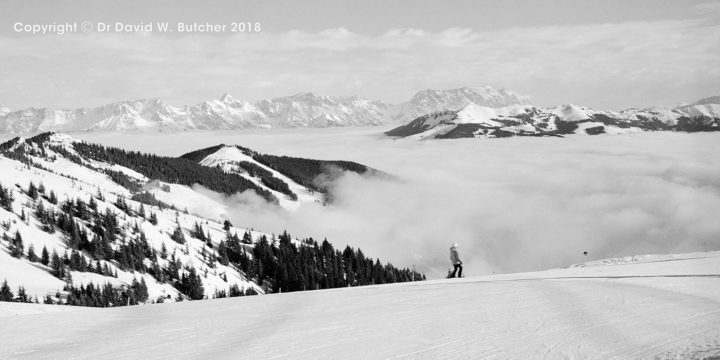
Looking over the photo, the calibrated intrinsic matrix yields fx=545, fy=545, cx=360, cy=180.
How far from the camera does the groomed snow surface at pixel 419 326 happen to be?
10.7m

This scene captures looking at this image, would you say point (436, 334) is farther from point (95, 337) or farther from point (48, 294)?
point (48, 294)

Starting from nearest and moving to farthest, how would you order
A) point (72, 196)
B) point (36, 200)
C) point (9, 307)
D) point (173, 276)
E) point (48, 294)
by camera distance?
1. point (9, 307)
2. point (48, 294)
3. point (173, 276)
4. point (36, 200)
5. point (72, 196)

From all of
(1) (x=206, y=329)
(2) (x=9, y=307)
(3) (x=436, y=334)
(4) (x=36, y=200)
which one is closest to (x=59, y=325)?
(1) (x=206, y=329)

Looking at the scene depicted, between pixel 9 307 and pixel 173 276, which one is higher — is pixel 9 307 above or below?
above

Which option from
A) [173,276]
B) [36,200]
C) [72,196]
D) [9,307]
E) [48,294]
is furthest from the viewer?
[72,196]

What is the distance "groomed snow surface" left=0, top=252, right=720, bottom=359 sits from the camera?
35.0 feet

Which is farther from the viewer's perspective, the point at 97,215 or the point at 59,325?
the point at 97,215

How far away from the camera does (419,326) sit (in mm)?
12828

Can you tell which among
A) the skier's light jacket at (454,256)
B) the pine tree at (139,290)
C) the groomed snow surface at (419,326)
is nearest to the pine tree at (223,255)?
the pine tree at (139,290)

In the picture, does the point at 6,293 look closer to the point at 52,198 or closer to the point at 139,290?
the point at 139,290

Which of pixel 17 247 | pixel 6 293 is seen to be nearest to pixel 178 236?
pixel 17 247

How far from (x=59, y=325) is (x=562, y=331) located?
1326cm

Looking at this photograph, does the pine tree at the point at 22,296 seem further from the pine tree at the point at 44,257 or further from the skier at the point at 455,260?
the skier at the point at 455,260

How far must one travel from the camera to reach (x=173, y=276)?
6275 inches
